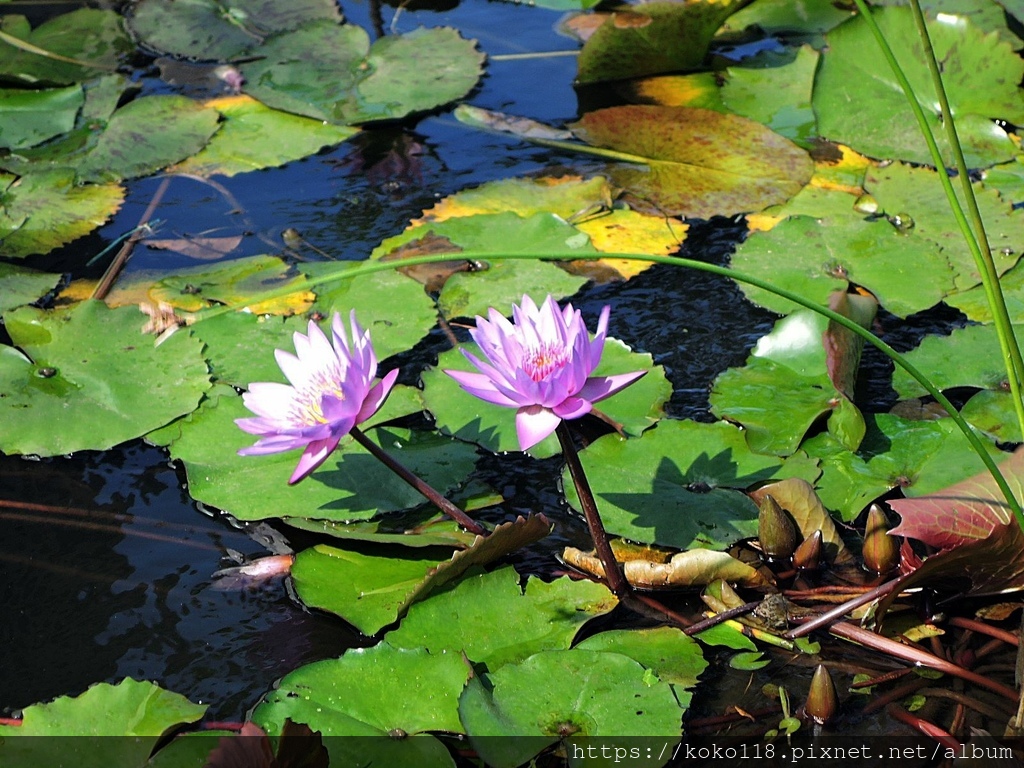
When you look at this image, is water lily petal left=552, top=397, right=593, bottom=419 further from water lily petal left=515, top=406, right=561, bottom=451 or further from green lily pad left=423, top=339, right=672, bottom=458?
green lily pad left=423, top=339, right=672, bottom=458

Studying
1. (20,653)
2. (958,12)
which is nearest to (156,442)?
(20,653)

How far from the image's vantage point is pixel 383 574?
188cm

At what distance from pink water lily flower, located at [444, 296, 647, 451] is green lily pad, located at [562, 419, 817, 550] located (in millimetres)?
406

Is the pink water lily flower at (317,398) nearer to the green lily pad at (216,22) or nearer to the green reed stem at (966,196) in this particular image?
the green reed stem at (966,196)

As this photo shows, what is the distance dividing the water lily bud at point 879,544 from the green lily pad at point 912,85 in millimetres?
1734

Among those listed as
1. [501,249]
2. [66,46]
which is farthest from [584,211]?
[66,46]

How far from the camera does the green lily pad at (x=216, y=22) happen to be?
3912 mm

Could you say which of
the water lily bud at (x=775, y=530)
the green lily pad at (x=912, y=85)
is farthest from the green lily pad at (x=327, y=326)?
the green lily pad at (x=912, y=85)

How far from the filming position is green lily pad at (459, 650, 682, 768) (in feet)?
4.86

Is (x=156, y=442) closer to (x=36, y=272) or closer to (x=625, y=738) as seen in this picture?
(x=36, y=272)

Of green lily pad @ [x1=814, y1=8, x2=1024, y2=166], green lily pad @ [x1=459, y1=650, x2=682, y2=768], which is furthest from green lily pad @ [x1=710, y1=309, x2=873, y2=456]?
green lily pad @ [x1=814, y1=8, x2=1024, y2=166]

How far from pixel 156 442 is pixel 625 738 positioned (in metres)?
1.31

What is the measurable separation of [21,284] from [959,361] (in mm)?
2543

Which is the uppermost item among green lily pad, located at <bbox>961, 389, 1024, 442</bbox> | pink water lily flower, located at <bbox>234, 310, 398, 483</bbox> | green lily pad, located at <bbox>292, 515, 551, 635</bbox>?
pink water lily flower, located at <bbox>234, 310, 398, 483</bbox>
